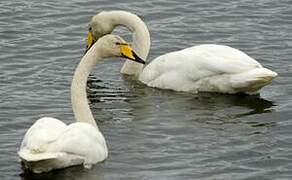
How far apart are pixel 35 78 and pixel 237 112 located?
3.13 m

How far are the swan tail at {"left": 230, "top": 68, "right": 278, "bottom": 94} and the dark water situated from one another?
188 millimetres

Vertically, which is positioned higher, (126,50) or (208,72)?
(126,50)

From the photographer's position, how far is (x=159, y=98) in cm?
1478

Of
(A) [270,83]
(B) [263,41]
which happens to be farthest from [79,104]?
(B) [263,41]

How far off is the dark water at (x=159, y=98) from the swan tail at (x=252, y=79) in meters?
0.19

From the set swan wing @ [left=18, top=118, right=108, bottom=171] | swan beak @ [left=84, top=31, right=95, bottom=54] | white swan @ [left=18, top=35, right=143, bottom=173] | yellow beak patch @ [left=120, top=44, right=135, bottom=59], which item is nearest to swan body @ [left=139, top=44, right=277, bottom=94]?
swan beak @ [left=84, top=31, right=95, bottom=54]

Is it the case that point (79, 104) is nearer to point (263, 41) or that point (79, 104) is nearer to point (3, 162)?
point (3, 162)

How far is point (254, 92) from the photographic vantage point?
14.9 metres

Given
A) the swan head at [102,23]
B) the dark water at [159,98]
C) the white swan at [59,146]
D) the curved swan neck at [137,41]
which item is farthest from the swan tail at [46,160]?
the swan head at [102,23]

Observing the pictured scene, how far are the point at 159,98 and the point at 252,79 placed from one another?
1324 millimetres

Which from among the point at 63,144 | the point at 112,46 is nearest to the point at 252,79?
the point at 112,46

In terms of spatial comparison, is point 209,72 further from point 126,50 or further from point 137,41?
point 126,50

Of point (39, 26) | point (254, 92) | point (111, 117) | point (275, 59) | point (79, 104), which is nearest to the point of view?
point (79, 104)

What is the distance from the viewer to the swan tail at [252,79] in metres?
14.2
